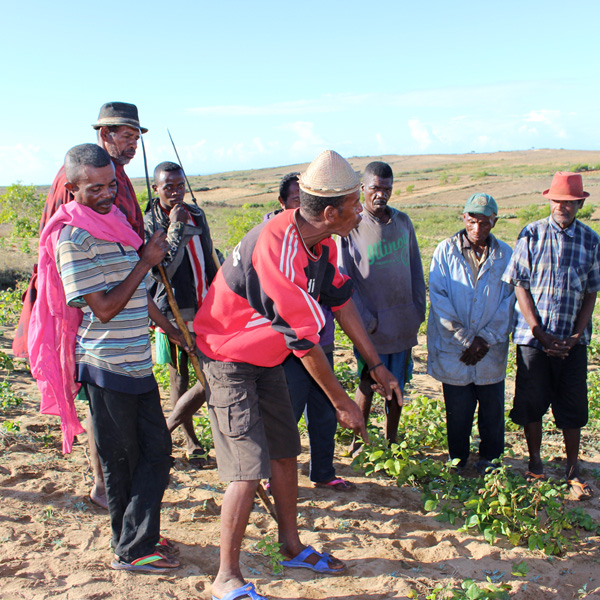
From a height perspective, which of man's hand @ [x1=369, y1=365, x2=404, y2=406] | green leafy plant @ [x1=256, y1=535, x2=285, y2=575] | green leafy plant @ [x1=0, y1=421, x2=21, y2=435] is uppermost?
man's hand @ [x1=369, y1=365, x2=404, y2=406]

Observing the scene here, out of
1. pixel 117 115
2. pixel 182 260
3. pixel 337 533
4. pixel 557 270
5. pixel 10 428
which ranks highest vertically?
pixel 117 115

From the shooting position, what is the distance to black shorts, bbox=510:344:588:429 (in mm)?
3965

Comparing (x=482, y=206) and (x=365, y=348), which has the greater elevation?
(x=482, y=206)

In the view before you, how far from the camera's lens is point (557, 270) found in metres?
3.88

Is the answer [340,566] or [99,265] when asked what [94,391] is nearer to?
[99,265]

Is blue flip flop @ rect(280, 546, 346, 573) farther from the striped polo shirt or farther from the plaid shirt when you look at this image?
the plaid shirt

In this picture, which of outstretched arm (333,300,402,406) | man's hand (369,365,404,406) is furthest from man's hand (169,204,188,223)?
man's hand (369,365,404,406)

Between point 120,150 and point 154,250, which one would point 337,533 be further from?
point 120,150

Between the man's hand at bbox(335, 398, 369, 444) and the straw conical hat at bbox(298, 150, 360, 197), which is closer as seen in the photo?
the straw conical hat at bbox(298, 150, 360, 197)

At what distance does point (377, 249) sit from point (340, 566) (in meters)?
2.05

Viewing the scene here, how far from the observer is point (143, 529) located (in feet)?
9.25

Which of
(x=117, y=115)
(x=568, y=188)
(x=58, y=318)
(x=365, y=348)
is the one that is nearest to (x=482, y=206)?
(x=568, y=188)

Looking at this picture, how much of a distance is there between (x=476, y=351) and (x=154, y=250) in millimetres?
2226

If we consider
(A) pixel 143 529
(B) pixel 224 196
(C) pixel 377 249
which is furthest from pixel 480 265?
(B) pixel 224 196
